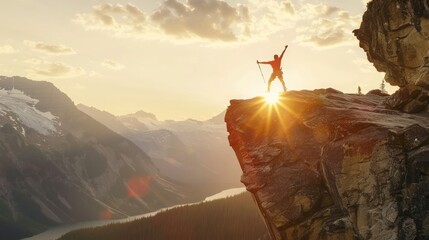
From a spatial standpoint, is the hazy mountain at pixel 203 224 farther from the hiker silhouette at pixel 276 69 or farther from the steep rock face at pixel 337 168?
the steep rock face at pixel 337 168

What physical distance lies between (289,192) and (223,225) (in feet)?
318

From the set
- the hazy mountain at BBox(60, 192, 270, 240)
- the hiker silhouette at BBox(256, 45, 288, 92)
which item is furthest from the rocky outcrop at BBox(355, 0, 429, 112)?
the hazy mountain at BBox(60, 192, 270, 240)

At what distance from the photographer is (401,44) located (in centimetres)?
2978

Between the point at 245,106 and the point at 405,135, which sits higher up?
the point at 245,106

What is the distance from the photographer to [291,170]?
23.7 meters

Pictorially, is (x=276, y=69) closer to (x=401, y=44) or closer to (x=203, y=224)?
(x=401, y=44)

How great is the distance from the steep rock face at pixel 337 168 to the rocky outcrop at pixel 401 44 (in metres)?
1.45

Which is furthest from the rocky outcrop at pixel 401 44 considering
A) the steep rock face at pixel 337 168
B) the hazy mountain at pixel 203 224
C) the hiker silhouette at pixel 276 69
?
the hazy mountain at pixel 203 224

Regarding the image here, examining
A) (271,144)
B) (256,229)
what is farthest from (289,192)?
(256,229)

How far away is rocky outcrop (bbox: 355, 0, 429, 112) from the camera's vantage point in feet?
80.4

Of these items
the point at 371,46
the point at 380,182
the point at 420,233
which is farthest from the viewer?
the point at 371,46

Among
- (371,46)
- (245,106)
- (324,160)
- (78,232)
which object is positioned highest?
(371,46)

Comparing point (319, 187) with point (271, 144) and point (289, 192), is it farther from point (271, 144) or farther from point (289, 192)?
point (271, 144)

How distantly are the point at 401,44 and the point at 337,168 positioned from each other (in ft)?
42.2
